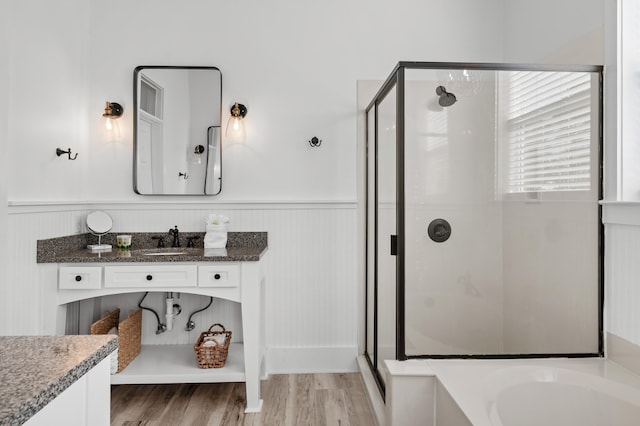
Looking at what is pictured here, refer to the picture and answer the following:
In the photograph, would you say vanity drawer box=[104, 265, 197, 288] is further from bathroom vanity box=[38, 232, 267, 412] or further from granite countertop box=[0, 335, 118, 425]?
granite countertop box=[0, 335, 118, 425]

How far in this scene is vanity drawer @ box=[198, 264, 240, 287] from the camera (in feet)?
7.80

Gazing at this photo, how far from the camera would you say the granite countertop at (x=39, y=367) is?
2.00 ft

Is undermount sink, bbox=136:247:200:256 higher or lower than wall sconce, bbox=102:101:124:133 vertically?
lower

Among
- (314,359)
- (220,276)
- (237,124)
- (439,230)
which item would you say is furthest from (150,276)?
(439,230)

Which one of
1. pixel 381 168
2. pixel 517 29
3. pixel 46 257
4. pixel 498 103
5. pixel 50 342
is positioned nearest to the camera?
pixel 50 342

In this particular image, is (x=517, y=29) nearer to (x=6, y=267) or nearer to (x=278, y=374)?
(x=278, y=374)

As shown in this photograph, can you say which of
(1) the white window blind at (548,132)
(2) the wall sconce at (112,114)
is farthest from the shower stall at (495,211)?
(2) the wall sconce at (112,114)

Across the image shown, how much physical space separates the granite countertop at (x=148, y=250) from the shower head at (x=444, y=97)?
3.97 ft

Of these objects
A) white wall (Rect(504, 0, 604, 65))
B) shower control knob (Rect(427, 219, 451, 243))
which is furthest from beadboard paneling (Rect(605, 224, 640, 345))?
white wall (Rect(504, 0, 604, 65))

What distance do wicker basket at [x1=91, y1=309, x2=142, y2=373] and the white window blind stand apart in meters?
2.18

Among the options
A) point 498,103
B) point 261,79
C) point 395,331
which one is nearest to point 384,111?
point 498,103

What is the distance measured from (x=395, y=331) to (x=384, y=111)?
1154 mm

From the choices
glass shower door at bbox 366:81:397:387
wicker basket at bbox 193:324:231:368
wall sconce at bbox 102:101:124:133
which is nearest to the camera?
glass shower door at bbox 366:81:397:387

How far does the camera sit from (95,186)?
2893mm
